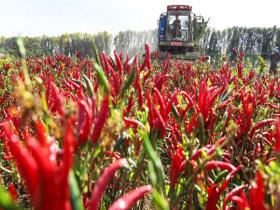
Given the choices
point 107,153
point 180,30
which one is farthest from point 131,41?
point 107,153

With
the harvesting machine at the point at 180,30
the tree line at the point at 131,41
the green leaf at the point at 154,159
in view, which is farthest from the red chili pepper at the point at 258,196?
the tree line at the point at 131,41

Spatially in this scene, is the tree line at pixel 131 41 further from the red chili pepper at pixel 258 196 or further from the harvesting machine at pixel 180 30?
the red chili pepper at pixel 258 196

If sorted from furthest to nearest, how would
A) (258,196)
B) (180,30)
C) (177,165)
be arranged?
(180,30) → (177,165) → (258,196)

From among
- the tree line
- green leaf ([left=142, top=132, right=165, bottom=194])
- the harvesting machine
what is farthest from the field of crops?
the tree line

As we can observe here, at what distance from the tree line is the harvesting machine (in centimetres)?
1624

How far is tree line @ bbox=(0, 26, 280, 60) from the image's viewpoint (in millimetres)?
39469

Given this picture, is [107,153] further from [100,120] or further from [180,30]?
[180,30]

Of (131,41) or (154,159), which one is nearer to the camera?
(154,159)

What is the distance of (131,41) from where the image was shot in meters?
49.6

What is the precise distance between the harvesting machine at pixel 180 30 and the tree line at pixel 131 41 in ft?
53.3

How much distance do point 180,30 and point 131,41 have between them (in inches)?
1030

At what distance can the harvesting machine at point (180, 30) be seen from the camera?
916 inches

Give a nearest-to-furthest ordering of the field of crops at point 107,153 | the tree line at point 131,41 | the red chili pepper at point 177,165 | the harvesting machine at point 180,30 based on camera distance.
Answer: the field of crops at point 107,153
the red chili pepper at point 177,165
the harvesting machine at point 180,30
the tree line at point 131,41

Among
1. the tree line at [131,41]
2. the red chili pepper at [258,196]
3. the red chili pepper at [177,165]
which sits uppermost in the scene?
the red chili pepper at [258,196]
